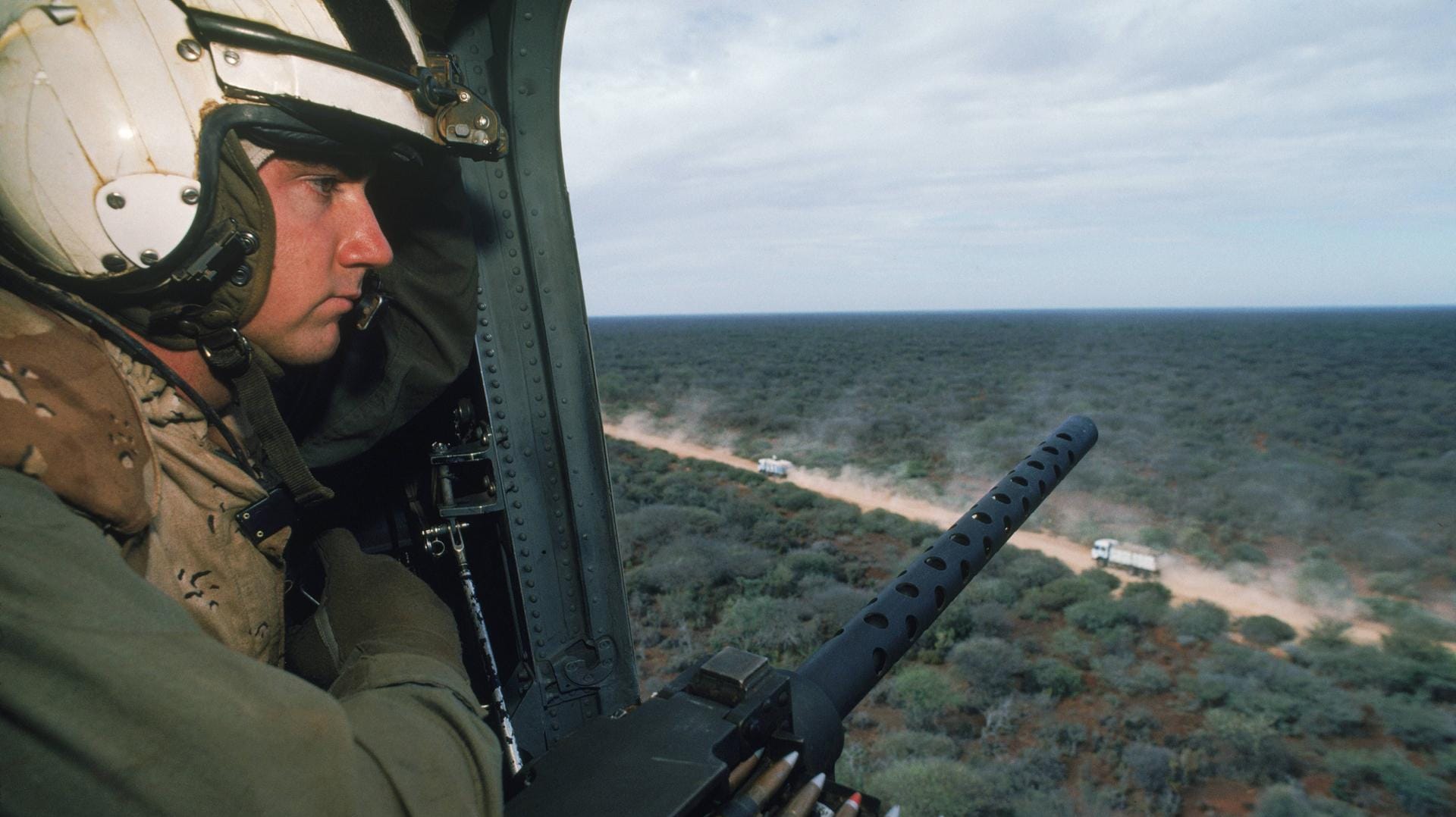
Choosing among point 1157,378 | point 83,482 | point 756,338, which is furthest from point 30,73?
point 756,338

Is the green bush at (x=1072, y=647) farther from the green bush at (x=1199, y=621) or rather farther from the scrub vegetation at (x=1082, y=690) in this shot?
the green bush at (x=1199, y=621)

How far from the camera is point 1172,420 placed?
25547 mm

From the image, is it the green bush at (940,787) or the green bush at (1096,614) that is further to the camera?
the green bush at (1096,614)

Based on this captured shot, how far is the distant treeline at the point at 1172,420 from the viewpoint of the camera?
14.8m

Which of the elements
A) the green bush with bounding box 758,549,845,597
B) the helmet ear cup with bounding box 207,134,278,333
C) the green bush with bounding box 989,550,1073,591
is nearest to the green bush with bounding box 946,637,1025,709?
the green bush with bounding box 989,550,1073,591

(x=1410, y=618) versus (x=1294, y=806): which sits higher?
(x=1294, y=806)

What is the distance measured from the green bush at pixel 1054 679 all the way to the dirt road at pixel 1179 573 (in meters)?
3.84

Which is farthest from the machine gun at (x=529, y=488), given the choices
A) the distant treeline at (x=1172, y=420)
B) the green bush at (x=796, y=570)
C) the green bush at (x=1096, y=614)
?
the distant treeline at (x=1172, y=420)

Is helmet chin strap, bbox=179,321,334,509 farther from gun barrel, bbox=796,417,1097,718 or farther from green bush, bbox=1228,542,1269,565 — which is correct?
green bush, bbox=1228,542,1269,565

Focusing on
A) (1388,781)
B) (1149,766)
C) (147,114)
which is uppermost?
(147,114)

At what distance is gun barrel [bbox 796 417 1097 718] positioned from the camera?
1.96 m

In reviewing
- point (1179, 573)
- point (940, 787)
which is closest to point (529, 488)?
point (940, 787)

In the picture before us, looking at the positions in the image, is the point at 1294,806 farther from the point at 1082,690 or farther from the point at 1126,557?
the point at 1126,557

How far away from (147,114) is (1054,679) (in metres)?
9.30
